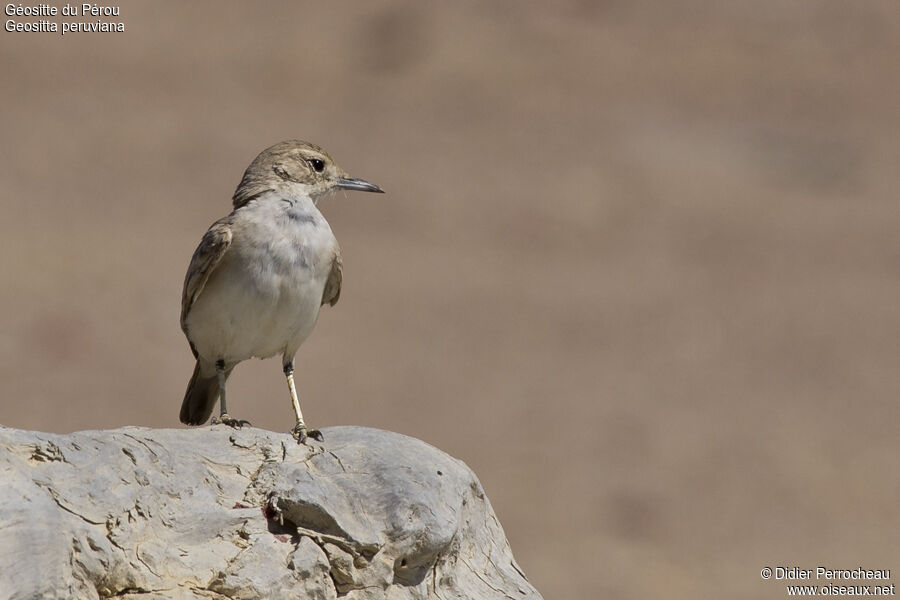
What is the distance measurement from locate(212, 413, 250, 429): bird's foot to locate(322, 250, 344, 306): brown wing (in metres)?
1.21

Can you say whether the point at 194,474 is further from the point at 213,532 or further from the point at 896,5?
the point at 896,5

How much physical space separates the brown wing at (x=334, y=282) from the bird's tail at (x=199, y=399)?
0.86 metres

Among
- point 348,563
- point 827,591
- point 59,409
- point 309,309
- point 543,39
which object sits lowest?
point 827,591

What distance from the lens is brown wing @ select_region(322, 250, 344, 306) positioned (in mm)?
9500

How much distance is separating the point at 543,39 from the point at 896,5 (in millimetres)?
11412

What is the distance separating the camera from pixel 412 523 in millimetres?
7219

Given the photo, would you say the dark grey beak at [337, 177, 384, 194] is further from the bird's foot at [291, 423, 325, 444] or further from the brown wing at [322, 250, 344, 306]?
the bird's foot at [291, 423, 325, 444]

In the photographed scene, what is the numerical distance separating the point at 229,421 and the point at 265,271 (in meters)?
1.02

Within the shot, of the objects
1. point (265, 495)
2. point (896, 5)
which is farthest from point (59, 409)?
point (896, 5)

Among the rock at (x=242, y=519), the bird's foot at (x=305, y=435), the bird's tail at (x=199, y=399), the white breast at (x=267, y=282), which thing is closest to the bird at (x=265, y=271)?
the white breast at (x=267, y=282)

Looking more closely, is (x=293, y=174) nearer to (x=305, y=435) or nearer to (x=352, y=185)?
(x=352, y=185)

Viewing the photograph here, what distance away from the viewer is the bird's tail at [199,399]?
999 cm

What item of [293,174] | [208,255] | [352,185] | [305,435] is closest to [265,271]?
[208,255]

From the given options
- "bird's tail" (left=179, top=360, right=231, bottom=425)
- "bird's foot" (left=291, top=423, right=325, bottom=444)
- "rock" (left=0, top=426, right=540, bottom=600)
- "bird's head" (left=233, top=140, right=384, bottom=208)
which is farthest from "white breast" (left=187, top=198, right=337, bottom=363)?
"rock" (left=0, top=426, right=540, bottom=600)
